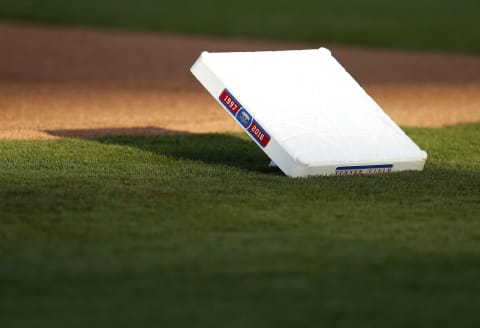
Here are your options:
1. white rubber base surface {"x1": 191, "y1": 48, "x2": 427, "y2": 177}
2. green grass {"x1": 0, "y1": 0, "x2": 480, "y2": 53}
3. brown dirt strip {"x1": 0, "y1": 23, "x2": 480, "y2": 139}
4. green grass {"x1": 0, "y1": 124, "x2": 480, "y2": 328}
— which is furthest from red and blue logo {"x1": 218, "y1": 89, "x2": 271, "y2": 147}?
green grass {"x1": 0, "y1": 0, "x2": 480, "y2": 53}

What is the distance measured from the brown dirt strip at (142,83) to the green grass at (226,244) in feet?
7.42

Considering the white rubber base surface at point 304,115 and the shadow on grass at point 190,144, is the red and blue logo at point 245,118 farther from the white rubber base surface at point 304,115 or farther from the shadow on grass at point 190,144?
the shadow on grass at point 190,144

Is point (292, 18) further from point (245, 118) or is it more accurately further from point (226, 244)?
point (226, 244)

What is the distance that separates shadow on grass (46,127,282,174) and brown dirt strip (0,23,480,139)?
2.9 inches

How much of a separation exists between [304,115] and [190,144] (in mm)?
1793

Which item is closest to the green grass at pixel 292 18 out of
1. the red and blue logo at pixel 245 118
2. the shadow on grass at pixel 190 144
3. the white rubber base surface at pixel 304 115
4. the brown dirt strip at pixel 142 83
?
the brown dirt strip at pixel 142 83

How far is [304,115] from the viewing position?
8.01 metres

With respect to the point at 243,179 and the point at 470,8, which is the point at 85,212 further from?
the point at 470,8

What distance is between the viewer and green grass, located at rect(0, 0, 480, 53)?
66.7 feet

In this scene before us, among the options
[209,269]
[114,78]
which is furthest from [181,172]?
[114,78]

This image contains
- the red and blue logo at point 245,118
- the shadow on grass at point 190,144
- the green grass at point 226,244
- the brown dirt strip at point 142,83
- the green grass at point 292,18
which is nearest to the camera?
the green grass at point 226,244

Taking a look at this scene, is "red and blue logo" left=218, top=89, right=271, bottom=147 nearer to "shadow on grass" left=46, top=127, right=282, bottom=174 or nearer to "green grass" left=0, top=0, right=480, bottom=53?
"shadow on grass" left=46, top=127, right=282, bottom=174

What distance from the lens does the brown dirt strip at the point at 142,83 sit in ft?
36.4

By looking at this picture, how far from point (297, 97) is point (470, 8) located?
60.5 feet
